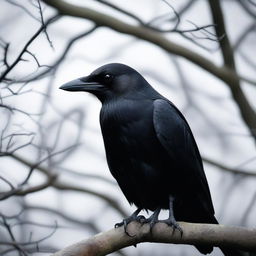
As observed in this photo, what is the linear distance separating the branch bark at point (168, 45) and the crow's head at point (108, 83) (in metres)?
1.36

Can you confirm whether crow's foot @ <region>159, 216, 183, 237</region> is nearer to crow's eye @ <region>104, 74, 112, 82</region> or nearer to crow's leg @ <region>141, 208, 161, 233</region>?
crow's leg @ <region>141, 208, 161, 233</region>

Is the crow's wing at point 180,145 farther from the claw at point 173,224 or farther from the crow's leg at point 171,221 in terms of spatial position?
the claw at point 173,224

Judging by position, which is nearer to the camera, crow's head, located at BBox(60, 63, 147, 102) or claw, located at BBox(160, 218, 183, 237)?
claw, located at BBox(160, 218, 183, 237)

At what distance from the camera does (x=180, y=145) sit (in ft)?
17.0

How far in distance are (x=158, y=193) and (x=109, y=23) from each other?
2.08 metres

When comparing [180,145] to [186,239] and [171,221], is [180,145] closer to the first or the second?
Answer: [171,221]

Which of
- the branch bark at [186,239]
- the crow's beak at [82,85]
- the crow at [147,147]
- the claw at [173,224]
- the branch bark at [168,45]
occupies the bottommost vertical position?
the branch bark at [186,239]

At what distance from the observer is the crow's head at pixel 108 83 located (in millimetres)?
5262

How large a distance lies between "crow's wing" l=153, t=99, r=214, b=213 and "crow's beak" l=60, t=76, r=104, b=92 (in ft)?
1.46

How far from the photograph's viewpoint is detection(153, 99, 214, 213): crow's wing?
5.08 metres

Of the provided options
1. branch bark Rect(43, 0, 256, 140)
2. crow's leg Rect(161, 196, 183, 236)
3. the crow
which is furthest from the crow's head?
branch bark Rect(43, 0, 256, 140)

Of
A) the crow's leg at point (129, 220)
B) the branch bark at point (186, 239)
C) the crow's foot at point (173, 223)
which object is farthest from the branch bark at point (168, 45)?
the branch bark at point (186, 239)

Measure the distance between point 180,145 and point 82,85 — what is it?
31.5 inches

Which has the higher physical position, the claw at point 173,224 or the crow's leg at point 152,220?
the crow's leg at point 152,220
